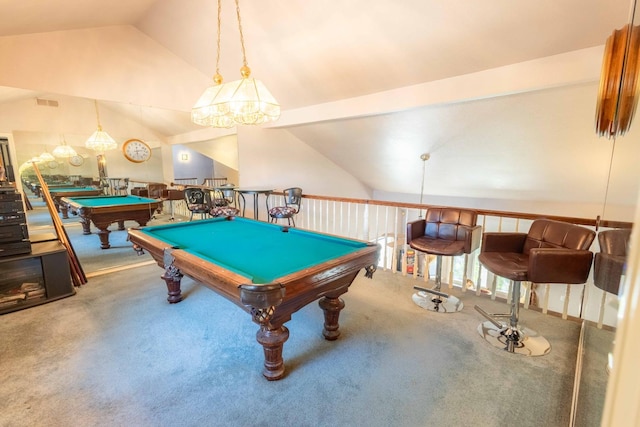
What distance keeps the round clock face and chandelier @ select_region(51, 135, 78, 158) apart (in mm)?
50

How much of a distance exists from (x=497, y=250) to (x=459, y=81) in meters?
2.11

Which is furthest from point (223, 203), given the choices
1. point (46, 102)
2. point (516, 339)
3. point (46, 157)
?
point (516, 339)

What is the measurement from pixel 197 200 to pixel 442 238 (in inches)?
158

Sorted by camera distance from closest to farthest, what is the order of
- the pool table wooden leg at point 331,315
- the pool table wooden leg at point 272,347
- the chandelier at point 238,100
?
the pool table wooden leg at point 272,347 < the pool table wooden leg at point 331,315 < the chandelier at point 238,100

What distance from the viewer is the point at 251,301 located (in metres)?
1.47

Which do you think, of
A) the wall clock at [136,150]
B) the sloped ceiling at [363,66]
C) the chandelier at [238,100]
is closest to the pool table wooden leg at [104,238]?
the wall clock at [136,150]

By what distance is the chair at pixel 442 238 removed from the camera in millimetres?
2697

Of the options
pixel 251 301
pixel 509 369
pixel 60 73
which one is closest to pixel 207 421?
pixel 251 301

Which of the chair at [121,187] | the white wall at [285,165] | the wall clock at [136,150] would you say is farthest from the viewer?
the white wall at [285,165]

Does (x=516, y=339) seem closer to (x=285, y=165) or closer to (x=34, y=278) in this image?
(x=34, y=278)

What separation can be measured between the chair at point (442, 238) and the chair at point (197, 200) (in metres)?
3.48

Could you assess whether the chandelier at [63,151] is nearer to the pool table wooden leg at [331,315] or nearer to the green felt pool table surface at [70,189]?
the green felt pool table surface at [70,189]

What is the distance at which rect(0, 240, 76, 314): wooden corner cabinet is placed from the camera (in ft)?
9.00

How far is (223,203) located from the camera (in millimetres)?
5379
